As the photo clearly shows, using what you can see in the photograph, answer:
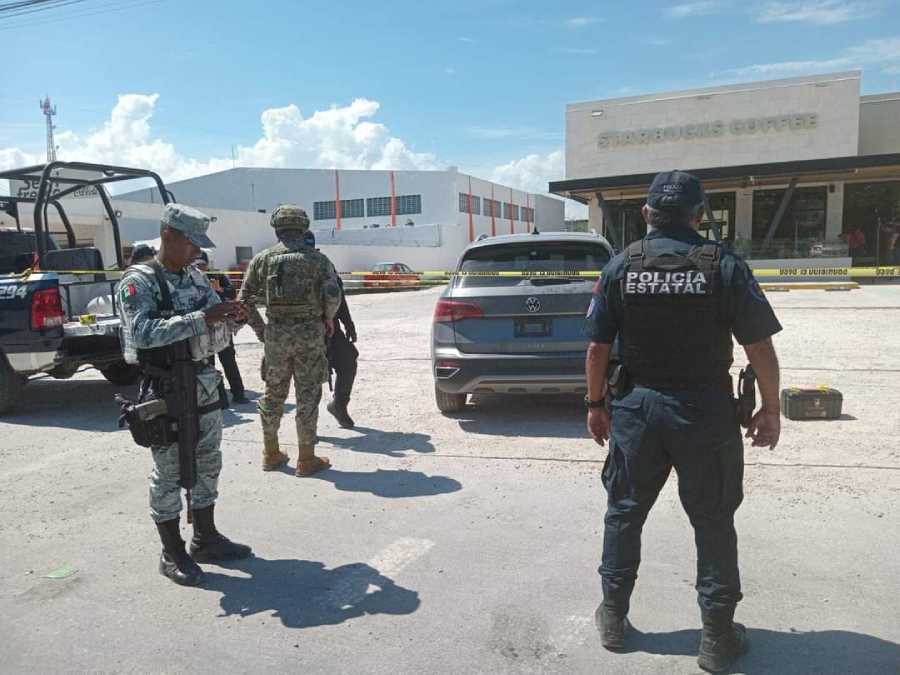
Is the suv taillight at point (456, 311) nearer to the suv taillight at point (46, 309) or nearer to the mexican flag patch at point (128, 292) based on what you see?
the mexican flag patch at point (128, 292)

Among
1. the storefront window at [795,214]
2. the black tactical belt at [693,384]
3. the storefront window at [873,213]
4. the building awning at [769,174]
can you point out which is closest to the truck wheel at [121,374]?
the black tactical belt at [693,384]

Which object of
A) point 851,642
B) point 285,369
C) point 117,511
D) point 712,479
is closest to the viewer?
point 712,479

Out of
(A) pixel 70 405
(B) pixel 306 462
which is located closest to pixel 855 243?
(B) pixel 306 462

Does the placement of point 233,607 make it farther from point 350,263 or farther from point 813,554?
point 350,263

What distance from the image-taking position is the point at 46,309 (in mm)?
6531

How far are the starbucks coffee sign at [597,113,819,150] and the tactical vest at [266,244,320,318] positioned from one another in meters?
26.7

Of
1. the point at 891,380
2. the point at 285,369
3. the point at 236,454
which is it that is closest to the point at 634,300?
the point at 285,369

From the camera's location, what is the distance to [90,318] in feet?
22.1

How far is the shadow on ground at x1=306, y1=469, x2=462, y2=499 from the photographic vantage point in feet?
15.4

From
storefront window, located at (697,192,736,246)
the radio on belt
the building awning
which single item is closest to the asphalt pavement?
the radio on belt

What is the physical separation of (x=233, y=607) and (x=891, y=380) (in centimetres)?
721

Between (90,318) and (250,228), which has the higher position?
(250,228)

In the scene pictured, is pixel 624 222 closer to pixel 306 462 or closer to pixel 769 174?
pixel 769 174

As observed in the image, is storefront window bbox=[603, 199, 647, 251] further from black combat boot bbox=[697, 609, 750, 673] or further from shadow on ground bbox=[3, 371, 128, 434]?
black combat boot bbox=[697, 609, 750, 673]
